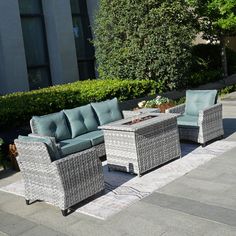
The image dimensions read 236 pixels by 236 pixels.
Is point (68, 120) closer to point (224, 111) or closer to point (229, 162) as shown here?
point (229, 162)

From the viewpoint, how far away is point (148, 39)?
12.8 meters

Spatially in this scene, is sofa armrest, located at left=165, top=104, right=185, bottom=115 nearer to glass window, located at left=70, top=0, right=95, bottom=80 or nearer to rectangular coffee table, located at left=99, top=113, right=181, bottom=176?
rectangular coffee table, located at left=99, top=113, right=181, bottom=176

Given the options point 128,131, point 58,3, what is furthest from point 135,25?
point 128,131

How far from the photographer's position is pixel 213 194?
5.81 metres

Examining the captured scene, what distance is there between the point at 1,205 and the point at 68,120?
240cm

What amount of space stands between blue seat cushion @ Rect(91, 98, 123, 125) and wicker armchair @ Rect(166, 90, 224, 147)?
1396mm

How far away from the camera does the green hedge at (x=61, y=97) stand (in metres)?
9.52

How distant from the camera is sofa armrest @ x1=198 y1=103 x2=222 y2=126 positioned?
823 cm

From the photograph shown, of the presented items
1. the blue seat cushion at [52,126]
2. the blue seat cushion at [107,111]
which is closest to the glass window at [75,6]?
the blue seat cushion at [107,111]

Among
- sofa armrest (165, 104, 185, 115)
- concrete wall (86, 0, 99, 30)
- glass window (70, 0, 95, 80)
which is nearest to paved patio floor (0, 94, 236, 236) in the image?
sofa armrest (165, 104, 185, 115)

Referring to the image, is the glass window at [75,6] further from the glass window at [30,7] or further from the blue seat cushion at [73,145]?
the blue seat cushion at [73,145]

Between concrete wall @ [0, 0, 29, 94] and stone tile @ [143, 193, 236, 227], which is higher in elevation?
concrete wall @ [0, 0, 29, 94]

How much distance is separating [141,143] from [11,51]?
7.71 m

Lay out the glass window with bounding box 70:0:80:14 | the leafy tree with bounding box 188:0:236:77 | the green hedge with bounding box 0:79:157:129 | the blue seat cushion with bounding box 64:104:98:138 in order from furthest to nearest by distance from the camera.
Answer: the glass window with bounding box 70:0:80:14 < the leafy tree with bounding box 188:0:236:77 < the green hedge with bounding box 0:79:157:129 < the blue seat cushion with bounding box 64:104:98:138
